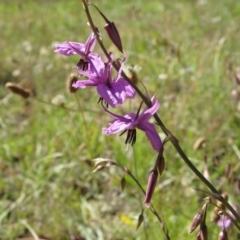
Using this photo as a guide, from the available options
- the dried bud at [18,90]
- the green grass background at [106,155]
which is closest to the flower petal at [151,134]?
the green grass background at [106,155]

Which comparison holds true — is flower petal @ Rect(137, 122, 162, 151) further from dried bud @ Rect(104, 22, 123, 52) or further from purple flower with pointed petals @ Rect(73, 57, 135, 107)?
dried bud @ Rect(104, 22, 123, 52)

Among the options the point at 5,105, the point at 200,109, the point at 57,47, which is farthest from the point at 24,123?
the point at 57,47

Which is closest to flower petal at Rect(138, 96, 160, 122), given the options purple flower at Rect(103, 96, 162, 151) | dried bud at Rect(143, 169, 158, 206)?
purple flower at Rect(103, 96, 162, 151)

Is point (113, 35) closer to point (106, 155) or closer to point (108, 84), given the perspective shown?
point (108, 84)

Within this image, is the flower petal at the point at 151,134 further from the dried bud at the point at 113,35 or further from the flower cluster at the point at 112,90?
the dried bud at the point at 113,35

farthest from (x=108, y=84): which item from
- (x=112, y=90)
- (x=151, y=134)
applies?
(x=151, y=134)

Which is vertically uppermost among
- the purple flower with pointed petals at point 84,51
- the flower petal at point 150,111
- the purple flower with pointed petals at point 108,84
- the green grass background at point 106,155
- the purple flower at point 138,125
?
the purple flower with pointed petals at point 84,51
